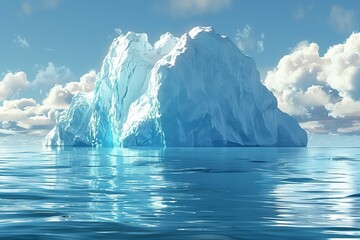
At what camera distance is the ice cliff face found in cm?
11650

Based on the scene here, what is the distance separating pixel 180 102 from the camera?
116188 mm

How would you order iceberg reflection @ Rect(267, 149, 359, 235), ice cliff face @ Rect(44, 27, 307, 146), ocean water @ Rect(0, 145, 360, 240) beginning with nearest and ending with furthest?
ocean water @ Rect(0, 145, 360, 240), iceberg reflection @ Rect(267, 149, 359, 235), ice cliff face @ Rect(44, 27, 307, 146)

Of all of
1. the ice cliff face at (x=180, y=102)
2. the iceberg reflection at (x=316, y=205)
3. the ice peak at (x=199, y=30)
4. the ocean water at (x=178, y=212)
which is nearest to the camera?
the ocean water at (x=178, y=212)

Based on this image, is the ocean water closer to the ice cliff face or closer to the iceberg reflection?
the iceberg reflection

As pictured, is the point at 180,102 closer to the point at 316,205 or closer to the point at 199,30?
the point at 199,30

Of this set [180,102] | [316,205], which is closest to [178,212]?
[316,205]

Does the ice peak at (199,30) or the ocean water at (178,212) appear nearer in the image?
the ocean water at (178,212)

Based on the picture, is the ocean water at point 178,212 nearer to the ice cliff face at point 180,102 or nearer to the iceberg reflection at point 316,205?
the iceberg reflection at point 316,205

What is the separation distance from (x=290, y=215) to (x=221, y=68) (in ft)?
365

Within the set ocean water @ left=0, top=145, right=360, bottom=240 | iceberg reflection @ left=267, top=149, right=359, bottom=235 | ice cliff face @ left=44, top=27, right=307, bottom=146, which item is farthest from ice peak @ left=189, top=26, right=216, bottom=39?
ocean water @ left=0, top=145, right=360, bottom=240

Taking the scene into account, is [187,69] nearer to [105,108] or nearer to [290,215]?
[105,108]

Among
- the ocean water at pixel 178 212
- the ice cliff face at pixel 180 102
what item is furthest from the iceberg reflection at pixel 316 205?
the ice cliff face at pixel 180 102

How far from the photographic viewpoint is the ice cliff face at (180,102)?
11650 centimetres

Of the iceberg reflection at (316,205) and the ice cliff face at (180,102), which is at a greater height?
the ice cliff face at (180,102)
